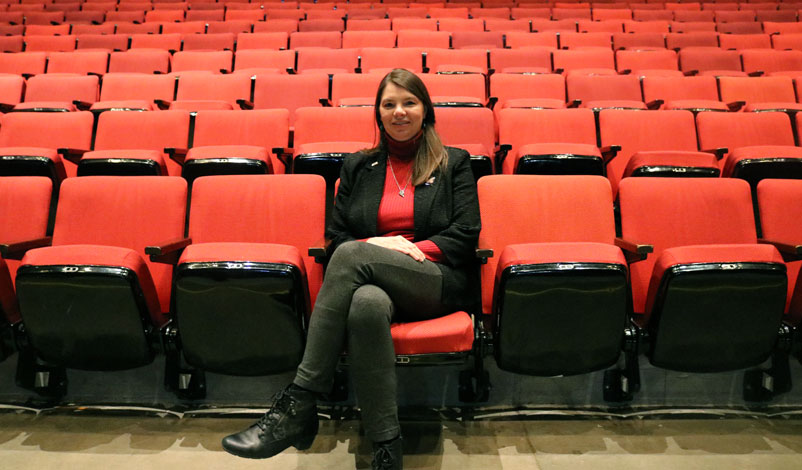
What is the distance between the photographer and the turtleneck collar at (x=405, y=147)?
1.29 feet

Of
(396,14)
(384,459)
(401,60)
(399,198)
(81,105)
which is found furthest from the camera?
(396,14)

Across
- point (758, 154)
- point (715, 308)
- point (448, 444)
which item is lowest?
point (448, 444)

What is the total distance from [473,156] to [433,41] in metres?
0.77

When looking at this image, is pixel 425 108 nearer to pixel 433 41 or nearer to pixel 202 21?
pixel 433 41

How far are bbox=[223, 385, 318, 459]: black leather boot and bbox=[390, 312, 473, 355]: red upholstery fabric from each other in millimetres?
60

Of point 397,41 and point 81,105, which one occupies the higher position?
point 397,41

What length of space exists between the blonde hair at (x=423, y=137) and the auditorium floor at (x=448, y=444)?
0.60 ft

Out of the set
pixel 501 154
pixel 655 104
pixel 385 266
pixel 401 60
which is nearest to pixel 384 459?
pixel 385 266

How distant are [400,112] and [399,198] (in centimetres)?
7

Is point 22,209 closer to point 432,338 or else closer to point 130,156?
point 130,156

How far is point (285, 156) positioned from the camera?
1.77 feet

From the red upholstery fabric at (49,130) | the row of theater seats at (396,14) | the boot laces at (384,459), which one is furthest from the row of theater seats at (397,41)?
the boot laces at (384,459)

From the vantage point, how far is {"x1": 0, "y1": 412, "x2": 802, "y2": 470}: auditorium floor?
31 cm

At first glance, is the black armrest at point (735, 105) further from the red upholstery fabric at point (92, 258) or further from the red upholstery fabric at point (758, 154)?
the red upholstery fabric at point (92, 258)
